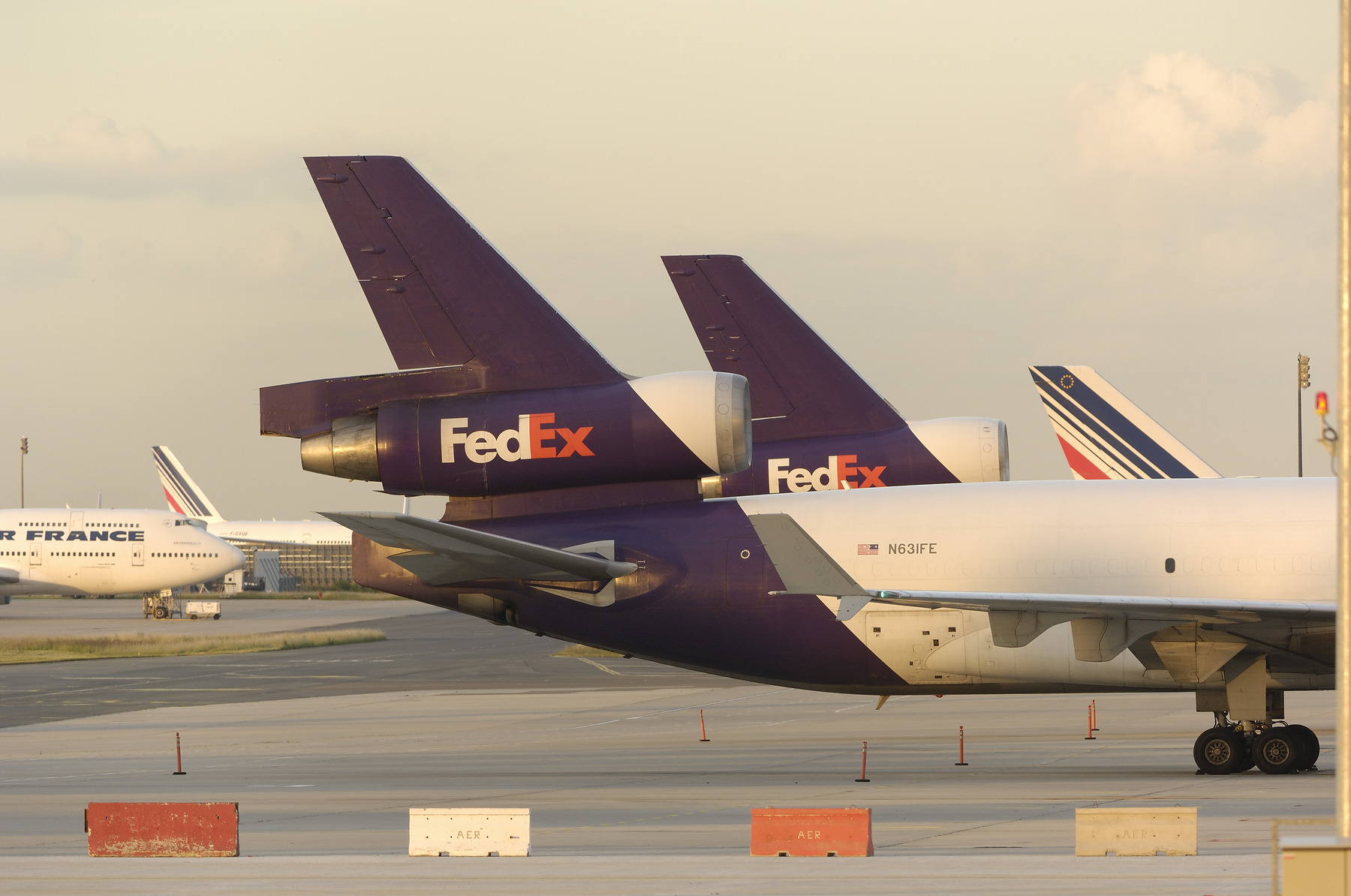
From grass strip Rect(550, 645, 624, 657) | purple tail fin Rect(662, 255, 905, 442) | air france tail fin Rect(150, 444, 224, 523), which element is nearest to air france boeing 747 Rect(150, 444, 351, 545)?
air france tail fin Rect(150, 444, 224, 523)

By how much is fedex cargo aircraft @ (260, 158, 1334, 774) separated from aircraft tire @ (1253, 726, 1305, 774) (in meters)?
0.03

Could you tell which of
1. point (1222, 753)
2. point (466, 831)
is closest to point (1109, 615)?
point (1222, 753)

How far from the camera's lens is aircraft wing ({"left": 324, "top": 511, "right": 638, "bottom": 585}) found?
2127cm

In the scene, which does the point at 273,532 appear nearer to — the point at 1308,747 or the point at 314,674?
the point at 314,674

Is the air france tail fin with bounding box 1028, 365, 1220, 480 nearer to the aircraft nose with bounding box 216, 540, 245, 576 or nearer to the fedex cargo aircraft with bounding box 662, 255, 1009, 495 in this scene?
the fedex cargo aircraft with bounding box 662, 255, 1009, 495

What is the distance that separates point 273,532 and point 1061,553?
134 m

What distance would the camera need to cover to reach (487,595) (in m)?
24.6

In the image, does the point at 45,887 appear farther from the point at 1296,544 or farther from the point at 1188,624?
the point at 1296,544

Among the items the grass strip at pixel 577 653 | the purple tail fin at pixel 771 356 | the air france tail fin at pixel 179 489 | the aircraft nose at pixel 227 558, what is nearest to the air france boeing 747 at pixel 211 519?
the air france tail fin at pixel 179 489

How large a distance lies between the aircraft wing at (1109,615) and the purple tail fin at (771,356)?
7.03m

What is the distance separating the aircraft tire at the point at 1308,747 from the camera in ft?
75.8

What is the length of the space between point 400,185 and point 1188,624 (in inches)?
559

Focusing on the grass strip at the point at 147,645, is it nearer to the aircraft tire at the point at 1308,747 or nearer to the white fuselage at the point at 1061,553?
the white fuselage at the point at 1061,553

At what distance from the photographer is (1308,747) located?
2312 centimetres
